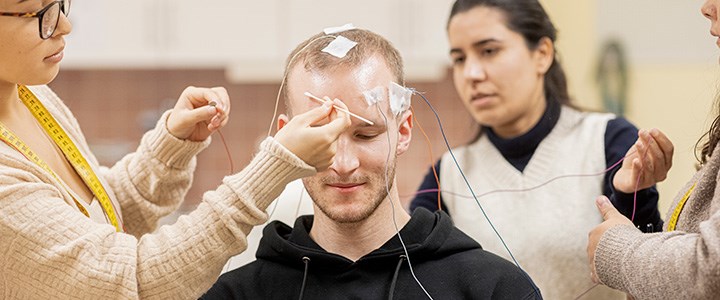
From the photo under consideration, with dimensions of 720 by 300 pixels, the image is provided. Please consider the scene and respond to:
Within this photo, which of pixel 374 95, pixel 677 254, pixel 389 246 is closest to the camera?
pixel 677 254

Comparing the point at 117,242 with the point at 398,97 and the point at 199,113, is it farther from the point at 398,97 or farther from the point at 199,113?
the point at 398,97

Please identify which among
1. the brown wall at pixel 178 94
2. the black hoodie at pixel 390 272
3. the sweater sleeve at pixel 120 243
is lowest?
the brown wall at pixel 178 94

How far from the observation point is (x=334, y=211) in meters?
1.74

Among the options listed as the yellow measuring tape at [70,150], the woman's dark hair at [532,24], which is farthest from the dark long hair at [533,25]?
the yellow measuring tape at [70,150]

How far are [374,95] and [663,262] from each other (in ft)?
2.05

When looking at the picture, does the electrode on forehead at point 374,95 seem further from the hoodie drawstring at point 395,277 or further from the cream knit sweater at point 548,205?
the cream knit sweater at point 548,205

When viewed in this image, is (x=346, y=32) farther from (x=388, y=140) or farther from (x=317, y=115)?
(x=317, y=115)

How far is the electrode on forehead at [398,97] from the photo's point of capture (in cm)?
173

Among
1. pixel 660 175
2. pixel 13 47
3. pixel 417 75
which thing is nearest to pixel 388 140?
pixel 660 175

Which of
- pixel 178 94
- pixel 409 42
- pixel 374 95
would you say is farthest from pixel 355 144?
pixel 178 94

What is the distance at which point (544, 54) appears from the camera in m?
2.44

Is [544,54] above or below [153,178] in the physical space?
above

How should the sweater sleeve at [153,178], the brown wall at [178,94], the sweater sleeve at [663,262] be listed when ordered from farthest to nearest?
the brown wall at [178,94] < the sweater sleeve at [153,178] < the sweater sleeve at [663,262]

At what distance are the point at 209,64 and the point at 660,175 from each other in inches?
108
